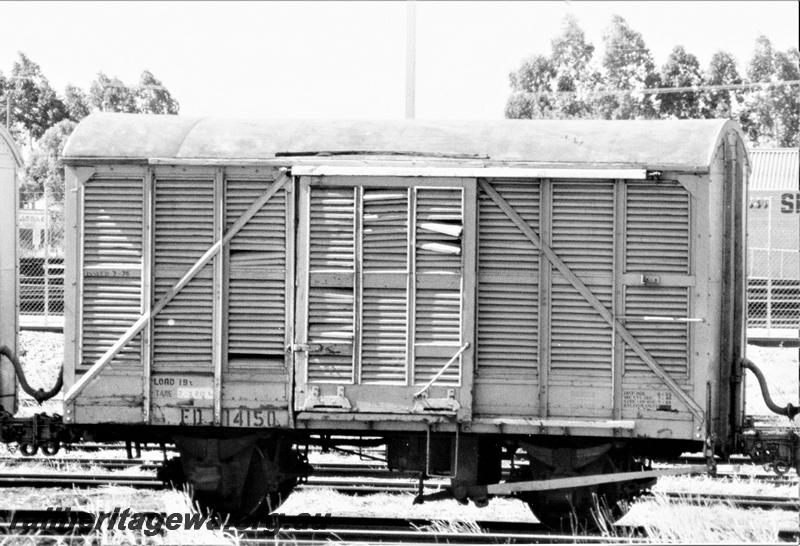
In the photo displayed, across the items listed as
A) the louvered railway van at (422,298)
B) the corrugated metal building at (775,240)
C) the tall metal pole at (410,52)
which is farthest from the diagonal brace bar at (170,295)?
the corrugated metal building at (775,240)

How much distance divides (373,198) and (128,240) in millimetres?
2195

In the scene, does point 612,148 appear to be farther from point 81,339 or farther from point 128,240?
point 81,339

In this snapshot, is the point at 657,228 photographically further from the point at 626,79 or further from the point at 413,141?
the point at 626,79

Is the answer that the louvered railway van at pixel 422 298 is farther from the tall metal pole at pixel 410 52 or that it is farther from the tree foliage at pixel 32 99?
the tree foliage at pixel 32 99

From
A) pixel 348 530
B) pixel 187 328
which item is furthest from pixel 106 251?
pixel 348 530

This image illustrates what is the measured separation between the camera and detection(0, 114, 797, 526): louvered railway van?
841cm

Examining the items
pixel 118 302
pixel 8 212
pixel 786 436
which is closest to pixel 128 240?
pixel 118 302

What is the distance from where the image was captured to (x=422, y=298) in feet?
27.9

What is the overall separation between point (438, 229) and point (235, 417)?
2372 mm

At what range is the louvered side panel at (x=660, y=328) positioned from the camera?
8.38 meters

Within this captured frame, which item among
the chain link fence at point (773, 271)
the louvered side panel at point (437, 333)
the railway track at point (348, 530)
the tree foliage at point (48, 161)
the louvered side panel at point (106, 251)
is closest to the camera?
the railway track at point (348, 530)

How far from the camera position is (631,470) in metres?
8.73

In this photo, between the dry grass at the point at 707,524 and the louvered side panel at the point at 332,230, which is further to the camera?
the louvered side panel at the point at 332,230

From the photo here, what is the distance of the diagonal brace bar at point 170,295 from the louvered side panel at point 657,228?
2.98 m
